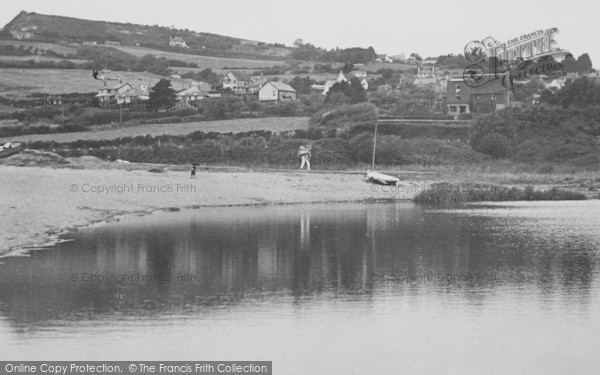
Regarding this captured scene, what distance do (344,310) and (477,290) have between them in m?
4.87

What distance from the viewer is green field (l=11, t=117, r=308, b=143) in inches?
3211

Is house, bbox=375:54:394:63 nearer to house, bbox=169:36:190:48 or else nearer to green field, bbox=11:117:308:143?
house, bbox=169:36:190:48

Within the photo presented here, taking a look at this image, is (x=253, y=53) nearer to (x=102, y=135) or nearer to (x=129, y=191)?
(x=102, y=135)

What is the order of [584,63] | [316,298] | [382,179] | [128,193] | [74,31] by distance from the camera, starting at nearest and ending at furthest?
1. [316,298]
2. [128,193]
3. [382,179]
4. [584,63]
5. [74,31]

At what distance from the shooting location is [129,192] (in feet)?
157

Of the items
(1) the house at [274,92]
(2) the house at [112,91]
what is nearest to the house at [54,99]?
(2) the house at [112,91]

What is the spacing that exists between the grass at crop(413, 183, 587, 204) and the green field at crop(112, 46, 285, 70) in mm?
106177

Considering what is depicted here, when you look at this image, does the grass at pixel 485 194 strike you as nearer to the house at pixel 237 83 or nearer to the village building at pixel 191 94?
the village building at pixel 191 94

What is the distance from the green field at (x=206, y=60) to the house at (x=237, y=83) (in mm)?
23089

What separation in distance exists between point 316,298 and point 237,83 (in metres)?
112

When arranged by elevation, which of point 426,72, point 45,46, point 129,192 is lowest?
point 129,192

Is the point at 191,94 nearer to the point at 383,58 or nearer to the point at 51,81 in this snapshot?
the point at 51,81

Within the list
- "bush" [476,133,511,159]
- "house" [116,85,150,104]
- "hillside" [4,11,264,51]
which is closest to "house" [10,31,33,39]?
"hillside" [4,11,264,51]

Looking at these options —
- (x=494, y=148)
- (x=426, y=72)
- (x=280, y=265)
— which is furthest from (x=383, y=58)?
(x=280, y=265)
